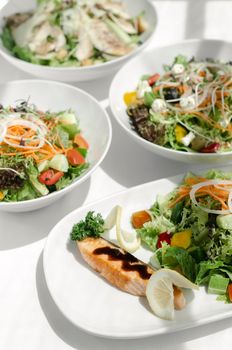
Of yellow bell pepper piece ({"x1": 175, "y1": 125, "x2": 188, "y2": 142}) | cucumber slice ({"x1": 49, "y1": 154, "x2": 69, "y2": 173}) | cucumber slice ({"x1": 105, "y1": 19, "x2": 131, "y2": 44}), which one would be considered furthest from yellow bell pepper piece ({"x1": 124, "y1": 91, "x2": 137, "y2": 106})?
cucumber slice ({"x1": 49, "y1": 154, "x2": 69, "y2": 173})

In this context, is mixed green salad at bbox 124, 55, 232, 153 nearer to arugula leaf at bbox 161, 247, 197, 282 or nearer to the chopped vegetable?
the chopped vegetable

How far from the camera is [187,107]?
7.74 feet

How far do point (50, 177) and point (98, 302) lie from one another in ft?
2.03

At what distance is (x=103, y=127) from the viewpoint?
2.29m

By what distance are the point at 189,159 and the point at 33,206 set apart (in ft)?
2.43

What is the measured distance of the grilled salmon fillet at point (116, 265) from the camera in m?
1.68

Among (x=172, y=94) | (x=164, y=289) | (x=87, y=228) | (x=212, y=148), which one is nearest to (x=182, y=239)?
(x=164, y=289)

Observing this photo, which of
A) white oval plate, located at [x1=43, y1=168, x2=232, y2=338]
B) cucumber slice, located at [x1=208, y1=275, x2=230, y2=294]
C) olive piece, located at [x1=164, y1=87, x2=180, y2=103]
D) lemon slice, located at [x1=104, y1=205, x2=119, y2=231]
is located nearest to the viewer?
white oval plate, located at [x1=43, y1=168, x2=232, y2=338]

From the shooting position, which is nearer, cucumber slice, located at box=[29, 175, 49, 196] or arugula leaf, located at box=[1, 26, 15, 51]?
cucumber slice, located at box=[29, 175, 49, 196]

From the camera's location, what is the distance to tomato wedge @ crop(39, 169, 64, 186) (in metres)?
2.03

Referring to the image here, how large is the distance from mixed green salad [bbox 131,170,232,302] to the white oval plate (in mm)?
73

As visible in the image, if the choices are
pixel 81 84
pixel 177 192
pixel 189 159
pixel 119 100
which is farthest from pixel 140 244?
pixel 81 84

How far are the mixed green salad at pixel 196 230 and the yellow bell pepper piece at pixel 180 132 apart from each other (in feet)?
0.97

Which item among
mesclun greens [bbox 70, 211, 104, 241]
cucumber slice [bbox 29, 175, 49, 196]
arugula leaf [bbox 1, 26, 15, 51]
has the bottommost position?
mesclun greens [bbox 70, 211, 104, 241]
